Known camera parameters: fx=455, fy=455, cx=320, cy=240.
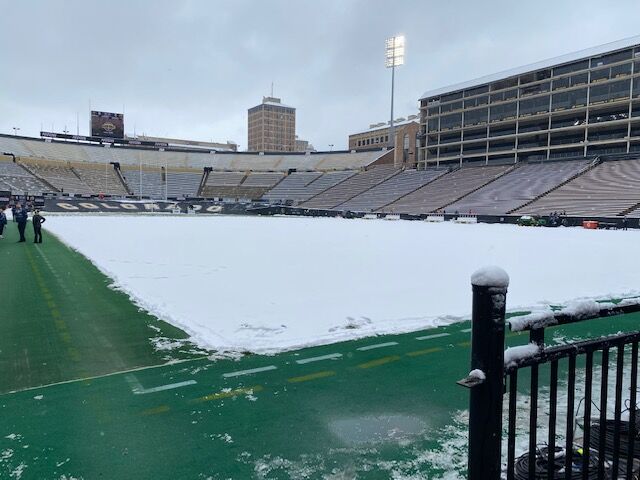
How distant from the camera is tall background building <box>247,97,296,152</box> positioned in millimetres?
187875

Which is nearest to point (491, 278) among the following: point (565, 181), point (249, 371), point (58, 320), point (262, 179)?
point (249, 371)

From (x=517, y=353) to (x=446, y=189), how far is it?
56.2 metres

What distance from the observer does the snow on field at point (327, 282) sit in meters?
7.00

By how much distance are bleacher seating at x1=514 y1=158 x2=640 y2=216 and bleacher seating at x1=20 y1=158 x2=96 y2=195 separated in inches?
2391

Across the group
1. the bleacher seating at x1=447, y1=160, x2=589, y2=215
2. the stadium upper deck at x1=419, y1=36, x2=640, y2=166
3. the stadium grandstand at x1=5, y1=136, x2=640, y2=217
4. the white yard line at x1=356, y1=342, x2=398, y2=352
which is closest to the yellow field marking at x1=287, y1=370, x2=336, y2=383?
the white yard line at x1=356, y1=342, x2=398, y2=352

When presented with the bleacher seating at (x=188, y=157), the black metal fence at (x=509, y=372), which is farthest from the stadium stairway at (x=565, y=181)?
the black metal fence at (x=509, y=372)

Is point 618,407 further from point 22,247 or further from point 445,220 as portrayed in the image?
point 445,220

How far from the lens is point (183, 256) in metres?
15.1

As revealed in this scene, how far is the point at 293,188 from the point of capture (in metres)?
75.1

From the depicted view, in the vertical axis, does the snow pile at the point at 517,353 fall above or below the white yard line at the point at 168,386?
above

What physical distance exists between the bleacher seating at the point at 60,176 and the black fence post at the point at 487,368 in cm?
7435

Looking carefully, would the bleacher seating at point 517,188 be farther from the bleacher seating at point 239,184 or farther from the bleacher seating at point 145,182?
the bleacher seating at point 145,182

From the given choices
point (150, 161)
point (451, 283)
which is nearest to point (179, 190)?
point (150, 161)

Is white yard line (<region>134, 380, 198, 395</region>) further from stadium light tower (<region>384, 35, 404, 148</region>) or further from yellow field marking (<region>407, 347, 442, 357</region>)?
stadium light tower (<region>384, 35, 404, 148</region>)
